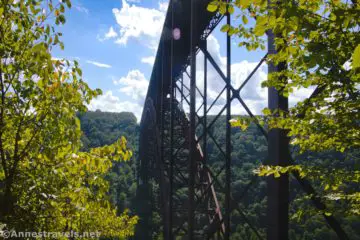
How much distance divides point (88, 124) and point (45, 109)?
117374 millimetres

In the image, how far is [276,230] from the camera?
3955 mm

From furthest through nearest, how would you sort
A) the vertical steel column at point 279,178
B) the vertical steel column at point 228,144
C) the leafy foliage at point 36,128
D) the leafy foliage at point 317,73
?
the vertical steel column at point 228,144 < the vertical steel column at point 279,178 < the leafy foliage at point 36,128 < the leafy foliage at point 317,73

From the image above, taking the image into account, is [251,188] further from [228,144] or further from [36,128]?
[36,128]

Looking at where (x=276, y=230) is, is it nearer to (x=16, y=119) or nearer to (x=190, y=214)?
(x=16, y=119)

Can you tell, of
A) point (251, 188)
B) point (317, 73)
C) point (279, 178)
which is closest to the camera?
point (317, 73)

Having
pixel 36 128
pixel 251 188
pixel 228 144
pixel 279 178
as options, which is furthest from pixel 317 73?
pixel 251 188

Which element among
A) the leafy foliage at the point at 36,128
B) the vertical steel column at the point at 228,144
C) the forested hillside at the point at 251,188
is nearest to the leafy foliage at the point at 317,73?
the forested hillside at the point at 251,188

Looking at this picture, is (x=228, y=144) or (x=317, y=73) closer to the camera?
(x=317, y=73)

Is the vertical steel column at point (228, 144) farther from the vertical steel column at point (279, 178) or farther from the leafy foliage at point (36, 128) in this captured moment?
the leafy foliage at point (36, 128)

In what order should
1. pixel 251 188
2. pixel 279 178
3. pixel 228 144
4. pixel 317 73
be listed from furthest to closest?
1. pixel 251 188
2. pixel 228 144
3. pixel 279 178
4. pixel 317 73

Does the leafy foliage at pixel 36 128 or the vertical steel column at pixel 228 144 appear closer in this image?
the leafy foliage at pixel 36 128

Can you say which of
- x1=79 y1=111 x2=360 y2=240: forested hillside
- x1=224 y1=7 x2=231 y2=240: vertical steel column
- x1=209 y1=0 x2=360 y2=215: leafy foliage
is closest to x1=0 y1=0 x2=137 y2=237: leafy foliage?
x1=209 y1=0 x2=360 y2=215: leafy foliage

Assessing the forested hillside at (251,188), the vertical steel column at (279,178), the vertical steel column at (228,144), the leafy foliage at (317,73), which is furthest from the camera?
the forested hillside at (251,188)

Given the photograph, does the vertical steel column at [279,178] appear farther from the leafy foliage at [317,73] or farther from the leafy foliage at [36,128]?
the leafy foliage at [36,128]
